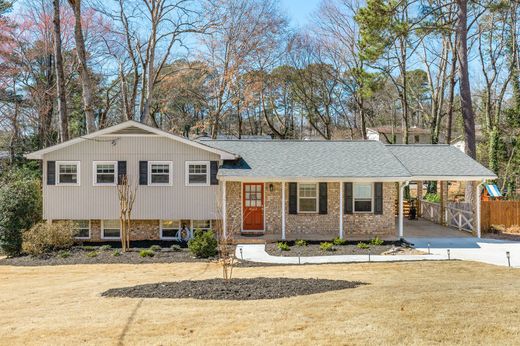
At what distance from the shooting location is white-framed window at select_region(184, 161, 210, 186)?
55.1 ft

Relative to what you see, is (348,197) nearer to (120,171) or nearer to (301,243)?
(301,243)

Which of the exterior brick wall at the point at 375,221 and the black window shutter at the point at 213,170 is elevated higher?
the black window shutter at the point at 213,170

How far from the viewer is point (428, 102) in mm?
48094

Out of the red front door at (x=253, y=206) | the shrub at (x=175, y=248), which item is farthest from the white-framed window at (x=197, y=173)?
the shrub at (x=175, y=248)

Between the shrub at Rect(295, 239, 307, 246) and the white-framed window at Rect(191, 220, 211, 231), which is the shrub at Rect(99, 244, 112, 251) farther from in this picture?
the shrub at Rect(295, 239, 307, 246)

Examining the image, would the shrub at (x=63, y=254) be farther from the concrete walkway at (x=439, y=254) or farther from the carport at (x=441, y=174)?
the carport at (x=441, y=174)

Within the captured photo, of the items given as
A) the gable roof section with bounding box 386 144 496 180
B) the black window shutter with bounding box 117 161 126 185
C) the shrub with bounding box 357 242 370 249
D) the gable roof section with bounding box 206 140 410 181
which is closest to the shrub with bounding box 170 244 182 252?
the gable roof section with bounding box 206 140 410 181

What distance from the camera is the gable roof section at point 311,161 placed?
16.0m

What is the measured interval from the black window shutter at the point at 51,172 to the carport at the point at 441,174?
527 inches

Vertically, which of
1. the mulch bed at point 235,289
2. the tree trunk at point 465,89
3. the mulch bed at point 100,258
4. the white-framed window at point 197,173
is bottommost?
the mulch bed at point 100,258

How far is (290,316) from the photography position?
22.1 feet

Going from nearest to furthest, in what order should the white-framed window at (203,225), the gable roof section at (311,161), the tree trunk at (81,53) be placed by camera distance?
the gable roof section at (311,161) < the white-framed window at (203,225) < the tree trunk at (81,53)

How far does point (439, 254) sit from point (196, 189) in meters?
9.14

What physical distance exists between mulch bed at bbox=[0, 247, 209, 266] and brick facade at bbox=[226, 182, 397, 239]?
9.56 ft
